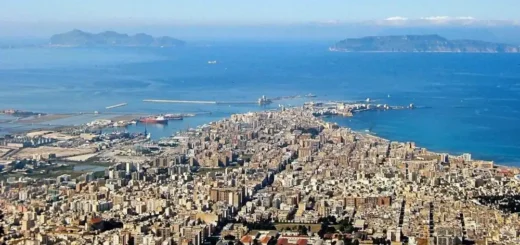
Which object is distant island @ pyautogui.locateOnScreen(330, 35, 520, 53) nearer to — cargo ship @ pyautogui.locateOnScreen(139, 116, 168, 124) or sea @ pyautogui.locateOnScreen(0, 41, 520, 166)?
sea @ pyautogui.locateOnScreen(0, 41, 520, 166)

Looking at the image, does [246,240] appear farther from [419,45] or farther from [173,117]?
[419,45]

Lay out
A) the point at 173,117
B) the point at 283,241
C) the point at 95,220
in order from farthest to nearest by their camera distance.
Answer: the point at 173,117 < the point at 95,220 < the point at 283,241

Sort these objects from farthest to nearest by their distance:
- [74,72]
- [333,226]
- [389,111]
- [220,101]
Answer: [74,72]
[220,101]
[389,111]
[333,226]

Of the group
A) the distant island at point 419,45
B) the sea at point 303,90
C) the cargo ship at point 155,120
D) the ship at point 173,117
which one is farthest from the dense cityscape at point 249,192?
the distant island at point 419,45

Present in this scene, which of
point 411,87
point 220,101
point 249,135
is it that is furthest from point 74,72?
point 249,135

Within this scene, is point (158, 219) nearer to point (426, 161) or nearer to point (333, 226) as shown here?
point (333, 226)

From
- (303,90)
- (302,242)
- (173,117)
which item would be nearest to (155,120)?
(173,117)

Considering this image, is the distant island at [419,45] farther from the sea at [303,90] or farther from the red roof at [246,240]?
the red roof at [246,240]

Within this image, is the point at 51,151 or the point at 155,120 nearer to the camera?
the point at 51,151
